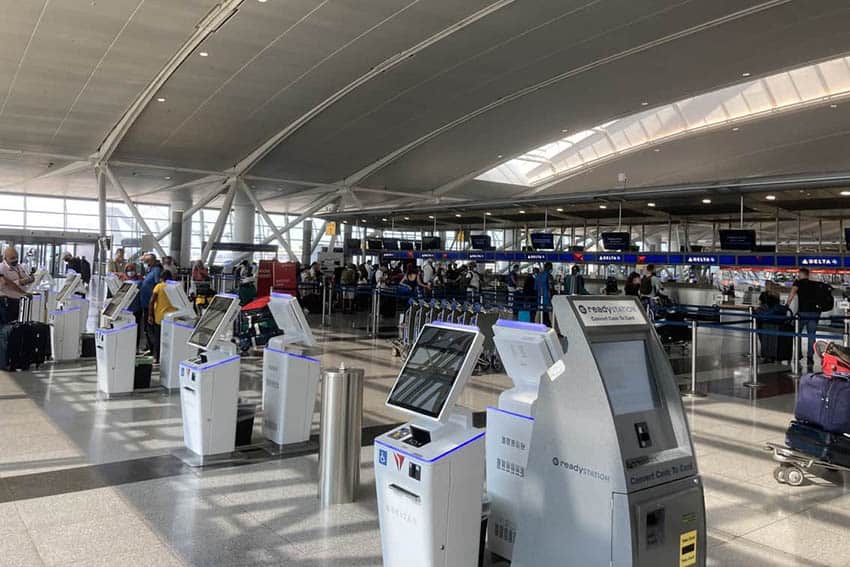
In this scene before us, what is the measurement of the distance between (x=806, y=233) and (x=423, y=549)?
2491 cm

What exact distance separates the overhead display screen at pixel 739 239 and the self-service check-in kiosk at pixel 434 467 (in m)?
14.2

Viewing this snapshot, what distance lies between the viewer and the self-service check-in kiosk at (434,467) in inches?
110

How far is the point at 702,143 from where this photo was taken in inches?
1220

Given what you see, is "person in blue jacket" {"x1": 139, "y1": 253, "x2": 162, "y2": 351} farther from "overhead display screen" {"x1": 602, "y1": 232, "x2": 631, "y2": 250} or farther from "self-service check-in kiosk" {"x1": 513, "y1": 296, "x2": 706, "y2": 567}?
"overhead display screen" {"x1": 602, "y1": 232, "x2": 631, "y2": 250}

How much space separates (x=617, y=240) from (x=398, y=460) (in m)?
16.8

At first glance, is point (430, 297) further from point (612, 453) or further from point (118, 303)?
point (612, 453)

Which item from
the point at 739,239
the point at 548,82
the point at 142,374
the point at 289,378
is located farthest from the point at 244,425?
the point at 548,82

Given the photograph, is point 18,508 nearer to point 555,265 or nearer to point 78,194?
point 555,265

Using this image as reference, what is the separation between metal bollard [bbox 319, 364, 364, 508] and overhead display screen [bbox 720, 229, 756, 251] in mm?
13377

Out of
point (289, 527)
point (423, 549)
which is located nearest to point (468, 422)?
point (423, 549)

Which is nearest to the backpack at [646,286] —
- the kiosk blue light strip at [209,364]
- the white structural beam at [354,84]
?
the white structural beam at [354,84]

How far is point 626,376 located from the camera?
110 inches

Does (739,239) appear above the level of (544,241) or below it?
below

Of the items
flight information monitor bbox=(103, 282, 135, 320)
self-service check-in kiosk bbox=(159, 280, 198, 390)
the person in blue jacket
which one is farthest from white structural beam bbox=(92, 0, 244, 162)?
self-service check-in kiosk bbox=(159, 280, 198, 390)
